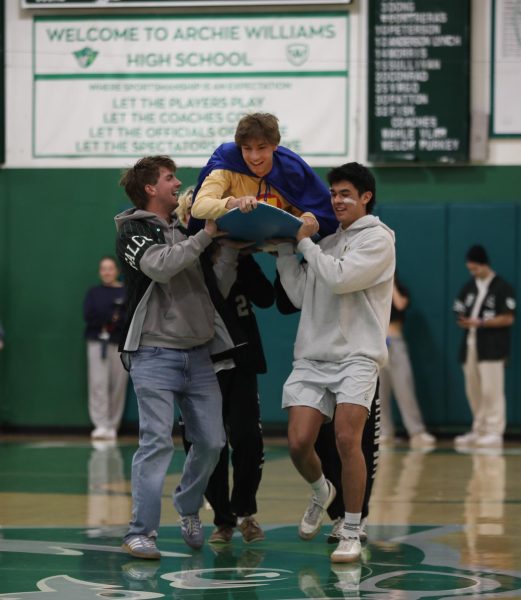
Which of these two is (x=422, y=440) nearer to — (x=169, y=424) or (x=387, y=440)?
(x=387, y=440)

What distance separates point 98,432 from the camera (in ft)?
45.9

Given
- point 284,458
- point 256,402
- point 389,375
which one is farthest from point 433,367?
point 256,402

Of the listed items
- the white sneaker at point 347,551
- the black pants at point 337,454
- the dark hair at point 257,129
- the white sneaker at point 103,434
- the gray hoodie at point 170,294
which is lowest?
the white sneaker at point 103,434

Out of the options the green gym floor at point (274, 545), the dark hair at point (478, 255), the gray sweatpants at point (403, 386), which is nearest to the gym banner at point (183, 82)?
the dark hair at point (478, 255)

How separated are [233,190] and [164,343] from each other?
2.85 feet

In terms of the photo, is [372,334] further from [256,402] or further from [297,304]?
[256,402]

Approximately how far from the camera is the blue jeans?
21.1 feet

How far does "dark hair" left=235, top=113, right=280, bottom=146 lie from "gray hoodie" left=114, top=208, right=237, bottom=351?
0.54 metres

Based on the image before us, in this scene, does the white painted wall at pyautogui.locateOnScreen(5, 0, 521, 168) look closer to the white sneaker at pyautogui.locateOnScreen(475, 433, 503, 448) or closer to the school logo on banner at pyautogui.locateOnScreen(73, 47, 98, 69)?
the school logo on banner at pyautogui.locateOnScreen(73, 47, 98, 69)

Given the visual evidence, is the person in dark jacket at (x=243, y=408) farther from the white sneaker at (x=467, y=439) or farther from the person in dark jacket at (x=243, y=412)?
the white sneaker at (x=467, y=439)

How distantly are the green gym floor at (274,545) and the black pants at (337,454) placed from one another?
0.23m

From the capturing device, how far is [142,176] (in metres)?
6.65

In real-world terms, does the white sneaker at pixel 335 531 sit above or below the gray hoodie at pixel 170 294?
below

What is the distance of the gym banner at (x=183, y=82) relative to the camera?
46.6 ft
